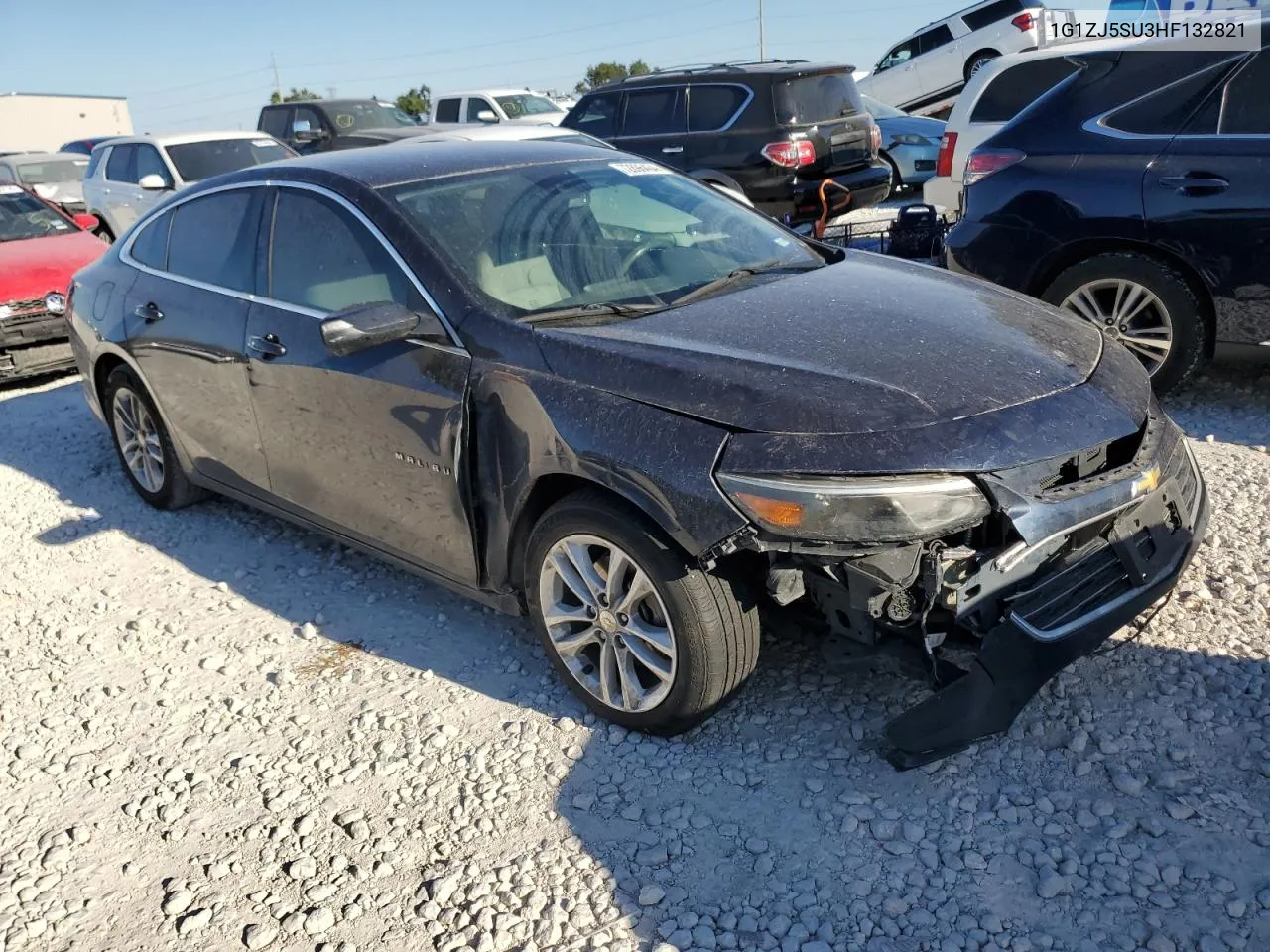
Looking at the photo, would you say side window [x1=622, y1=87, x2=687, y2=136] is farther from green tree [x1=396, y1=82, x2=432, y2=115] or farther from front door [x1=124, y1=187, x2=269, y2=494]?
green tree [x1=396, y1=82, x2=432, y2=115]

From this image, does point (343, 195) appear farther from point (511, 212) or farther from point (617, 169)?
point (617, 169)

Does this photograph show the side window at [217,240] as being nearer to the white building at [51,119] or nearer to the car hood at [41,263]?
the car hood at [41,263]

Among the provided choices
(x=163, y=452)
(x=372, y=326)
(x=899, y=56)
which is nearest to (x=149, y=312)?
(x=163, y=452)

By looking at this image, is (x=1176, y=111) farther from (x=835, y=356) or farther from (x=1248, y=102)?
(x=835, y=356)

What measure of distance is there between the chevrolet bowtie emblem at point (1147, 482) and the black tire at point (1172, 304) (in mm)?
2474

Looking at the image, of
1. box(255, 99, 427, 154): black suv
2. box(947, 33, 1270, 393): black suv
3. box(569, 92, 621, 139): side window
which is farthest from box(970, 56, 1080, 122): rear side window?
box(255, 99, 427, 154): black suv

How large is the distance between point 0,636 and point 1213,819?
4.34m

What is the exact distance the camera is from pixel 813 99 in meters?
10.7

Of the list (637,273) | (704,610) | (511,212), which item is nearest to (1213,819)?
(704,610)

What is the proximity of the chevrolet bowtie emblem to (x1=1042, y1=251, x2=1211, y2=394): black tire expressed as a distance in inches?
97.4

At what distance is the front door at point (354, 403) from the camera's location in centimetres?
352

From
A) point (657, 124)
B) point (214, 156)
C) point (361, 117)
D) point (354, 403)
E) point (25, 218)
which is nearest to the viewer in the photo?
point (354, 403)

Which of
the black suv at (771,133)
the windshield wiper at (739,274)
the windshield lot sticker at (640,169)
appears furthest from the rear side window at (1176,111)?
the black suv at (771,133)

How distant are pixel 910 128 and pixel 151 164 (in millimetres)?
9447
